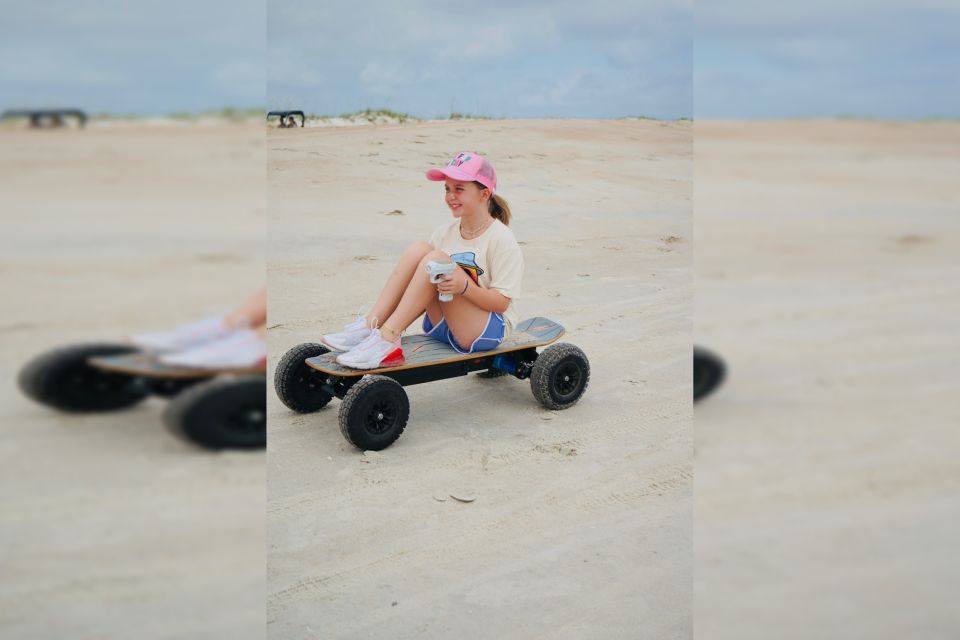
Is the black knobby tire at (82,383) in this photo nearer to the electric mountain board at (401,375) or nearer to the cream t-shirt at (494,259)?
the electric mountain board at (401,375)

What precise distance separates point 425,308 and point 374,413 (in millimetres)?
388

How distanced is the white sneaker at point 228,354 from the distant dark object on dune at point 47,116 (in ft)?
0.98

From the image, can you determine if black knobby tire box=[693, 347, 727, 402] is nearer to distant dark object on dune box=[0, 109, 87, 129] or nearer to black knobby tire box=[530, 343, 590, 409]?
distant dark object on dune box=[0, 109, 87, 129]

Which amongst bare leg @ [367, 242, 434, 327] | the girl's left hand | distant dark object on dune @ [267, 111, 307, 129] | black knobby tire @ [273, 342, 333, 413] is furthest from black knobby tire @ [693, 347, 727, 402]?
distant dark object on dune @ [267, 111, 307, 129]

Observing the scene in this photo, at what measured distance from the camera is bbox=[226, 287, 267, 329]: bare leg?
3.11 ft

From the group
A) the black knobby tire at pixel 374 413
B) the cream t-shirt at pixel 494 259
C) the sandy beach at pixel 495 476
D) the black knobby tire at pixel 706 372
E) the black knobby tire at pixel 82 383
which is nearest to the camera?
the black knobby tire at pixel 82 383

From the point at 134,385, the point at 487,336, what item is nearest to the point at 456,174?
the point at 487,336

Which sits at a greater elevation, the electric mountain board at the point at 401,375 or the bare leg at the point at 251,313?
the bare leg at the point at 251,313

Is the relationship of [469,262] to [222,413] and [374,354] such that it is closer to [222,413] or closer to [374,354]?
[374,354]

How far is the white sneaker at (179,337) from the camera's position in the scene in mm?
900

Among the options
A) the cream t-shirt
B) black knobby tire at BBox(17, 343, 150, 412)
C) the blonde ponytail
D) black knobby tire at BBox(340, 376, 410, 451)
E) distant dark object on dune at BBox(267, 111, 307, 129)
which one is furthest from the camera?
distant dark object on dune at BBox(267, 111, 307, 129)

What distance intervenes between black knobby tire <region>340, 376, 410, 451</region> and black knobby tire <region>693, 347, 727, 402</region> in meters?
1.41

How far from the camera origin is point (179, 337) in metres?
0.90

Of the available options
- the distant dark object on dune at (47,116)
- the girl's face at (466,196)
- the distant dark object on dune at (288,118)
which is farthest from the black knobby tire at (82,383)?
the distant dark object on dune at (288,118)
